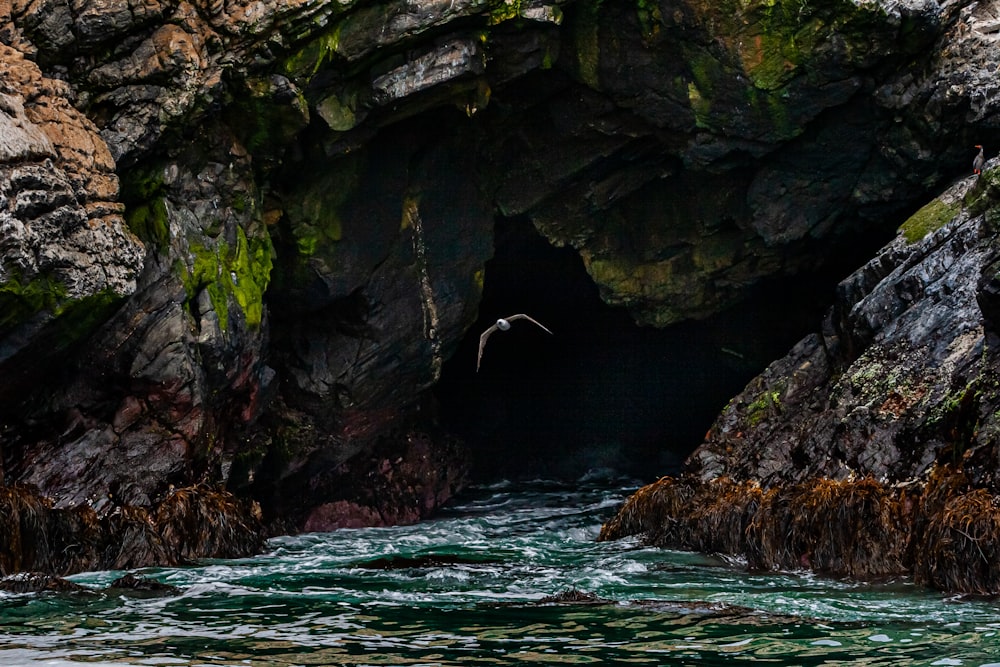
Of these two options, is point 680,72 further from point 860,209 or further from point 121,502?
point 121,502

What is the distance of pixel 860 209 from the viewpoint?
19219 mm

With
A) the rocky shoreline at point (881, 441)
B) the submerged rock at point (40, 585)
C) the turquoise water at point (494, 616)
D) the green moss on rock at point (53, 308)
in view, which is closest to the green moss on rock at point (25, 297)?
the green moss on rock at point (53, 308)

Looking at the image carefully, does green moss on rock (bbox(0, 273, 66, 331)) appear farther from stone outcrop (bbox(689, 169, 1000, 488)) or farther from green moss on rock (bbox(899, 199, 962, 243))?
green moss on rock (bbox(899, 199, 962, 243))

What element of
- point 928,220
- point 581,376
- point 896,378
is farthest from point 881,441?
point 581,376

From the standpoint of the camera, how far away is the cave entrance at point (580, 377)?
74.9ft

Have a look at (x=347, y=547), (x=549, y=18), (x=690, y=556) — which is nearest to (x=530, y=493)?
(x=347, y=547)

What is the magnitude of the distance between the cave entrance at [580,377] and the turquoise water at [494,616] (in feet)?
27.4

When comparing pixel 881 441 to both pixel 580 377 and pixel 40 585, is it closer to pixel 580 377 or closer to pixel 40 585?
pixel 40 585

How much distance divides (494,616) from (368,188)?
9.17 meters

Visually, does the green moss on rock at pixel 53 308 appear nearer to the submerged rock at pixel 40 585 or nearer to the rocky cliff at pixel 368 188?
the rocky cliff at pixel 368 188

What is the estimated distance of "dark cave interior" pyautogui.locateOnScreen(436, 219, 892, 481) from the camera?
897 inches

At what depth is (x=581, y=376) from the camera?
25.1 m

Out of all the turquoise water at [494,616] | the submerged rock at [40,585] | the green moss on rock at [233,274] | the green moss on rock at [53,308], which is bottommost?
the turquoise water at [494,616]

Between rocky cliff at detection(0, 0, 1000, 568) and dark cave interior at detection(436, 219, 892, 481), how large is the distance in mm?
1837
